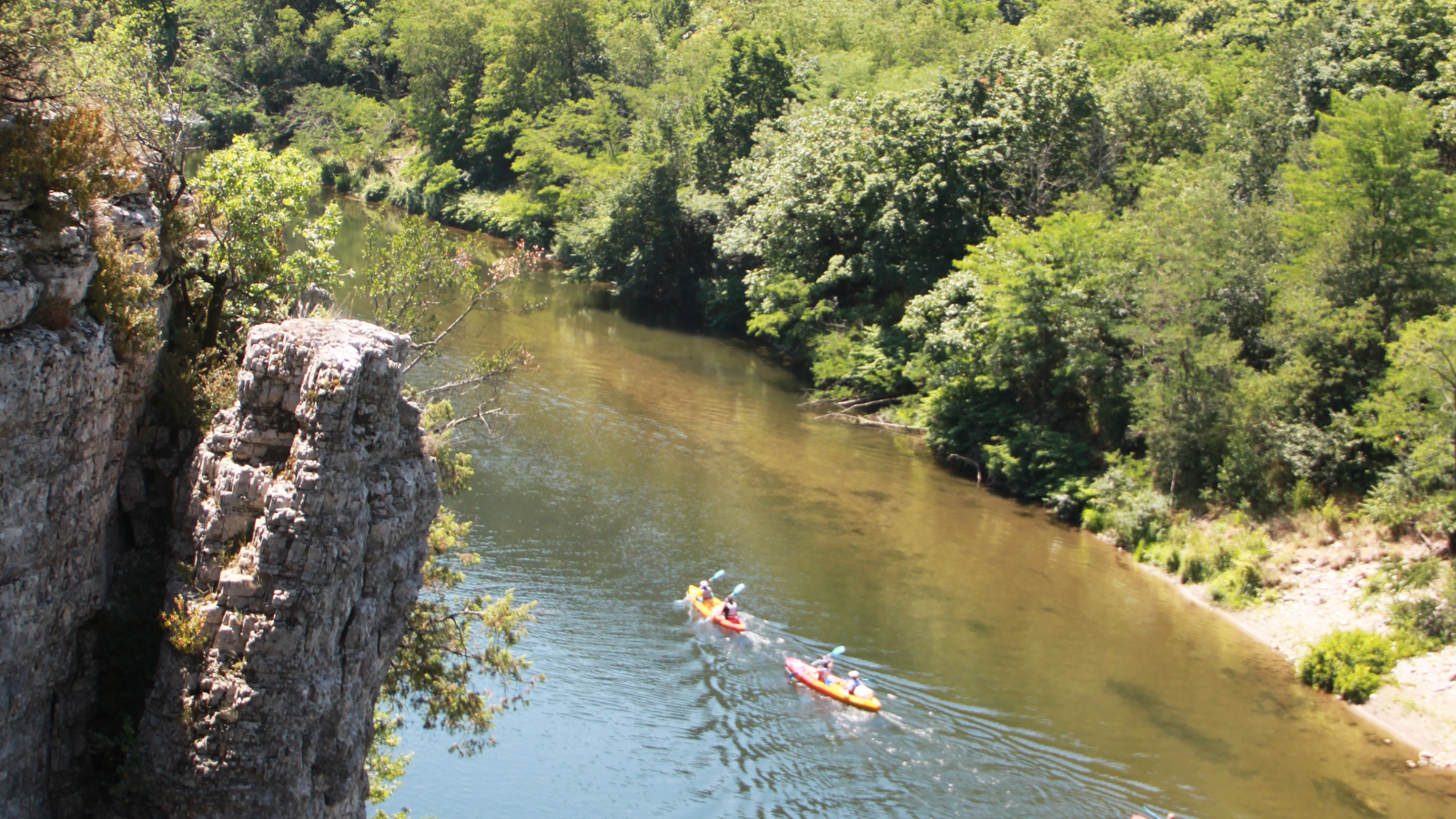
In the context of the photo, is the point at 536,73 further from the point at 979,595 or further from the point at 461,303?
the point at 979,595

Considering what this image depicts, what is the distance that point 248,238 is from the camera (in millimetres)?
17875

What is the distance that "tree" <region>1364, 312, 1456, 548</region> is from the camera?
27.7 metres

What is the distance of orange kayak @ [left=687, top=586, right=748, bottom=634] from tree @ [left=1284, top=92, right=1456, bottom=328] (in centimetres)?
2012

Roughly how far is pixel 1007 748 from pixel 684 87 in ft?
168

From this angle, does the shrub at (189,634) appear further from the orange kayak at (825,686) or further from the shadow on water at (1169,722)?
the shadow on water at (1169,722)

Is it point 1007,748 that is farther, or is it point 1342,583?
point 1342,583

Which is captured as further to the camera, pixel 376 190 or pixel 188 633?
pixel 376 190

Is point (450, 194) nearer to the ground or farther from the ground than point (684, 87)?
nearer to the ground

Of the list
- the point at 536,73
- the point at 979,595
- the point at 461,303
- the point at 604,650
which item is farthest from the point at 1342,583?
the point at 536,73

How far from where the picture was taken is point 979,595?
102ft

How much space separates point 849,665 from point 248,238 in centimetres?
1606

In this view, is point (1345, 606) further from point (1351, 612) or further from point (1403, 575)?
point (1403, 575)

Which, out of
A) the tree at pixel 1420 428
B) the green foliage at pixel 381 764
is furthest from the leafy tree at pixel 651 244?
the green foliage at pixel 381 764

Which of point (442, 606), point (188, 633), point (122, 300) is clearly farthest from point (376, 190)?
point (188, 633)
